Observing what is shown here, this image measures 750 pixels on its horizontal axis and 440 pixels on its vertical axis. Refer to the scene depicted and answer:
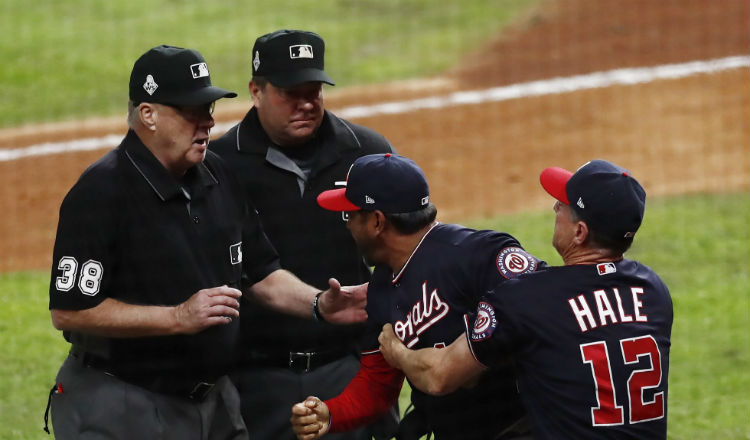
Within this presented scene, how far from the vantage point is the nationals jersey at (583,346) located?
3176mm

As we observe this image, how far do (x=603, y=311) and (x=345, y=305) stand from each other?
104 cm

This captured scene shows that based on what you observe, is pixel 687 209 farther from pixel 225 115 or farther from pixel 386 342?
pixel 386 342

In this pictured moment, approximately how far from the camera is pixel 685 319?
7051 millimetres

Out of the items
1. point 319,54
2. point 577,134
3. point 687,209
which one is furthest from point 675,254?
point 319,54

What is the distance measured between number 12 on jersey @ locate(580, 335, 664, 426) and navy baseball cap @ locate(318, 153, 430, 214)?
26.8 inches

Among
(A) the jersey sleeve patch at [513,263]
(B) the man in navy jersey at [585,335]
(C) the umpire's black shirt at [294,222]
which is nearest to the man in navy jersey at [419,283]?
(A) the jersey sleeve patch at [513,263]

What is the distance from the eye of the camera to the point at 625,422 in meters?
3.18

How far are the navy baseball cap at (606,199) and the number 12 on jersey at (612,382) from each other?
0.31 metres

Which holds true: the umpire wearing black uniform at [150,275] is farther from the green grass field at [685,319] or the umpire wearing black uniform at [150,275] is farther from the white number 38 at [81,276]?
the green grass field at [685,319]

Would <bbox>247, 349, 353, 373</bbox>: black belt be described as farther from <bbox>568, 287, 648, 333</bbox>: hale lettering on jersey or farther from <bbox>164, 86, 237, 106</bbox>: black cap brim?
<bbox>568, 287, 648, 333</bbox>: hale lettering on jersey

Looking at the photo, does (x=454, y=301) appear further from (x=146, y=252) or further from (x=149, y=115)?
(x=149, y=115)

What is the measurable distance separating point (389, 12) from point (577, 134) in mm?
4739

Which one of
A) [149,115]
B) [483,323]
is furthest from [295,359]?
[483,323]

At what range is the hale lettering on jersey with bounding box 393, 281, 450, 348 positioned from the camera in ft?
11.3
